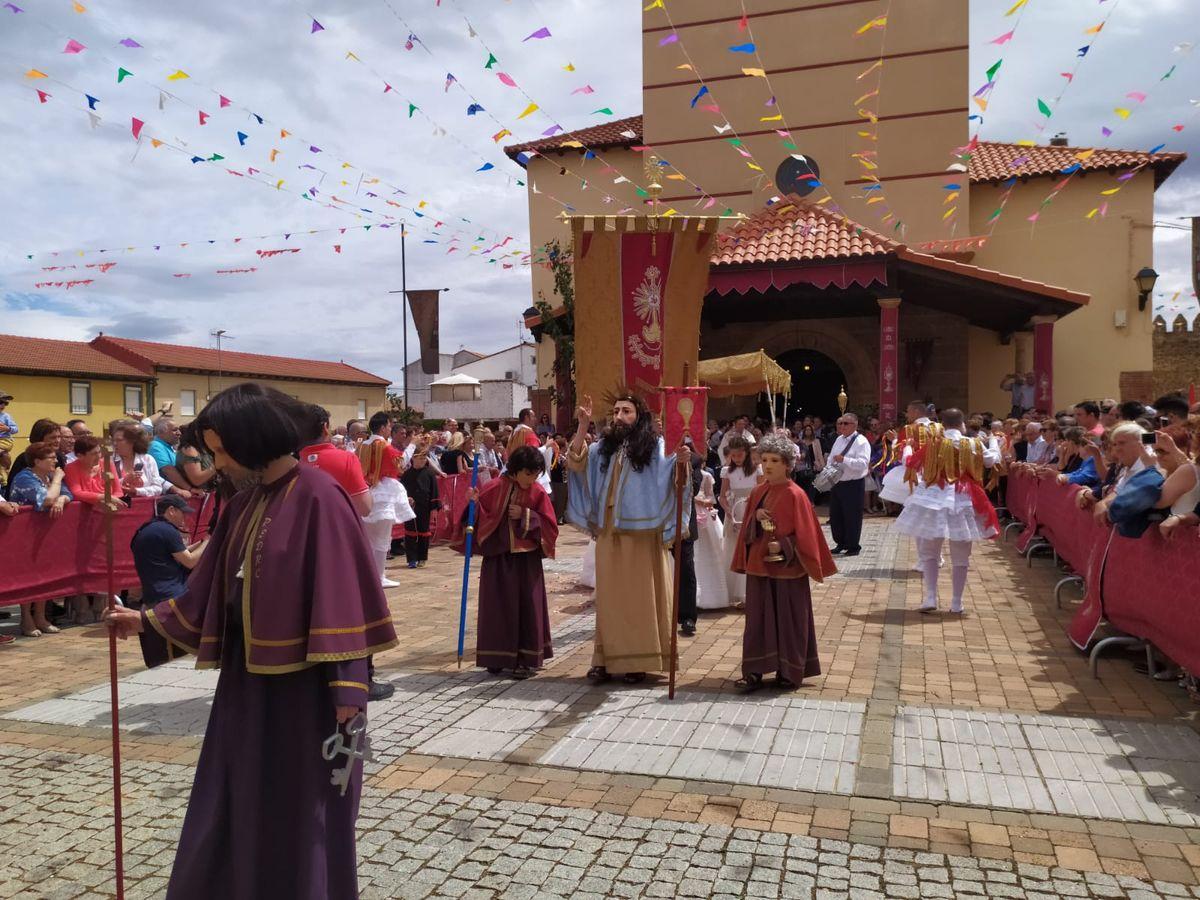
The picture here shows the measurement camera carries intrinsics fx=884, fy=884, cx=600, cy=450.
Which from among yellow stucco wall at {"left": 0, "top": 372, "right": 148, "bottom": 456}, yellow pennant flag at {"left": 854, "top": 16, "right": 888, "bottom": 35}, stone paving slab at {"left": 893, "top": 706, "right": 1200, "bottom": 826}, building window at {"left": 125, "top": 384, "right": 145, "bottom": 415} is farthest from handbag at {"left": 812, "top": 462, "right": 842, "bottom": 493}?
building window at {"left": 125, "top": 384, "right": 145, "bottom": 415}

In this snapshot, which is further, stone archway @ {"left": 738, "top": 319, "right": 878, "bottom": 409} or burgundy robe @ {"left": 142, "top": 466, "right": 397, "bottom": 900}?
stone archway @ {"left": 738, "top": 319, "right": 878, "bottom": 409}

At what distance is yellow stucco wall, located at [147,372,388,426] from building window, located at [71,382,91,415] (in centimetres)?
283

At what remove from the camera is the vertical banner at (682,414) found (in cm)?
598

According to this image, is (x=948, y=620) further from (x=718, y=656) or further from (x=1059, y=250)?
(x=1059, y=250)

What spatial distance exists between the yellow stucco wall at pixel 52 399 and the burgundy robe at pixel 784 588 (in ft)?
115

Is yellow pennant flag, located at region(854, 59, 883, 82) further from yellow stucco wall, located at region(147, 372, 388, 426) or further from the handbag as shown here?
yellow stucco wall, located at region(147, 372, 388, 426)

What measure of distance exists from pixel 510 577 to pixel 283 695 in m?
3.40

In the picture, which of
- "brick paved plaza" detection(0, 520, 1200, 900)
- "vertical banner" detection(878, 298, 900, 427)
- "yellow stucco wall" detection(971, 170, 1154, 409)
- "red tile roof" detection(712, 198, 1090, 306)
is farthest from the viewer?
"yellow stucco wall" detection(971, 170, 1154, 409)

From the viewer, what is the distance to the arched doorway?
20.5 meters

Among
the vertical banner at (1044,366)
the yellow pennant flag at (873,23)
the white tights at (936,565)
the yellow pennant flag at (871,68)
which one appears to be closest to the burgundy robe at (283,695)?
A: the white tights at (936,565)

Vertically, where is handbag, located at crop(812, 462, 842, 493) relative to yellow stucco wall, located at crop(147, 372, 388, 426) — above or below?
below

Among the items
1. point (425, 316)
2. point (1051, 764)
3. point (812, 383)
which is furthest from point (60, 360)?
point (1051, 764)

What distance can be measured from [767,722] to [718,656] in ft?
5.30

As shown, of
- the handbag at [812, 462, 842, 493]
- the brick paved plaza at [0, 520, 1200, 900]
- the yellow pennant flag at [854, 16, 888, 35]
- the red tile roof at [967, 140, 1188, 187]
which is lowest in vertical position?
the brick paved plaza at [0, 520, 1200, 900]
